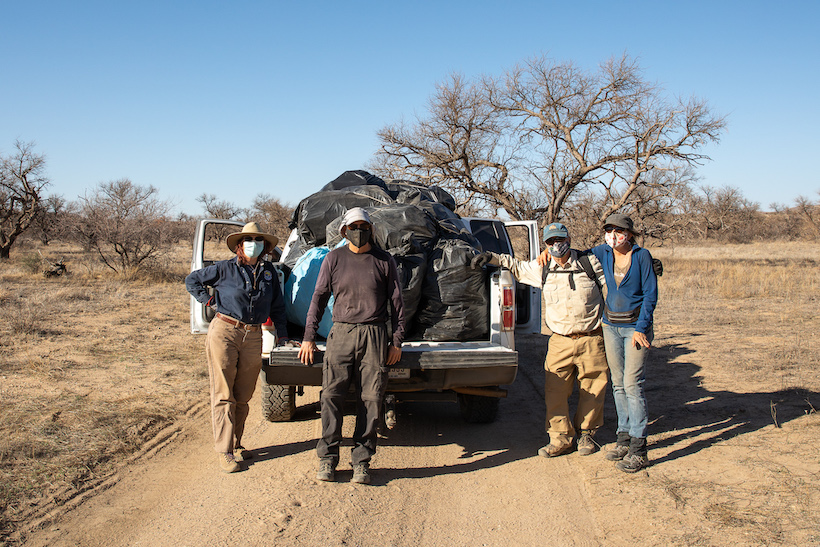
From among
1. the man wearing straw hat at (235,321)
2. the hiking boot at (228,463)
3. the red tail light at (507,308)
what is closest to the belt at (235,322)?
the man wearing straw hat at (235,321)

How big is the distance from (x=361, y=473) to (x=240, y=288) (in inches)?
61.7

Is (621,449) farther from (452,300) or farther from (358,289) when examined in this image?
(358,289)

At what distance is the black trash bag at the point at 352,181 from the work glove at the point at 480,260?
231cm

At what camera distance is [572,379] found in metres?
5.16

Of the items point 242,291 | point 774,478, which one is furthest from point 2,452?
point 774,478

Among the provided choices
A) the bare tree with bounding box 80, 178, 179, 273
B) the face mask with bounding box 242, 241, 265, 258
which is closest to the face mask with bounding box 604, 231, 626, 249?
the face mask with bounding box 242, 241, 265, 258

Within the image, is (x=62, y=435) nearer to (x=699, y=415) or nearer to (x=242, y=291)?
(x=242, y=291)

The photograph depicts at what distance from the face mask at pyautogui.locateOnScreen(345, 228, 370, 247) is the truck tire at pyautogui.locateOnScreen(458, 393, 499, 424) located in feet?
6.59

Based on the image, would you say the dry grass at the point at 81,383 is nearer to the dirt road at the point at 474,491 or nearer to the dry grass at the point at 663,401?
the dry grass at the point at 663,401

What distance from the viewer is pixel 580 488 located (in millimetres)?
4379

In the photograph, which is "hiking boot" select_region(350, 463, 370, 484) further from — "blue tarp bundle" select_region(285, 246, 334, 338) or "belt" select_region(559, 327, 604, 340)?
"belt" select_region(559, 327, 604, 340)

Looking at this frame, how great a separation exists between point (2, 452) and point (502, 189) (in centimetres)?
1869

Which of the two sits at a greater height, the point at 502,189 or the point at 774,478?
the point at 502,189

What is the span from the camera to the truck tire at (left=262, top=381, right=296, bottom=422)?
18.7 feet
